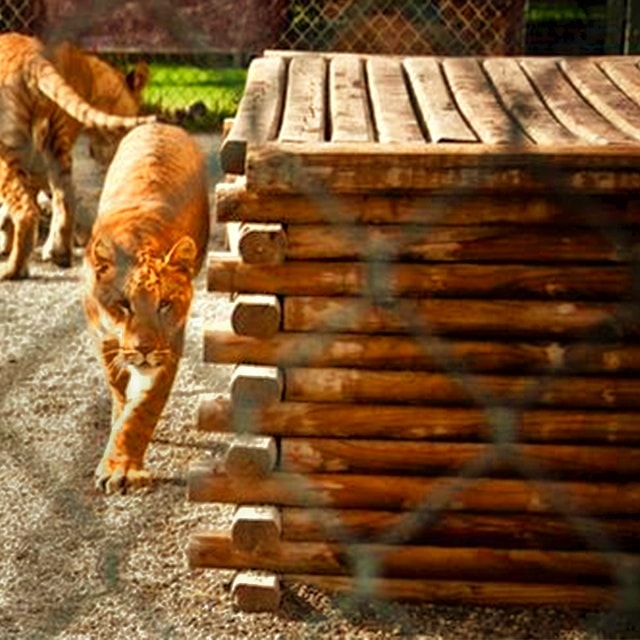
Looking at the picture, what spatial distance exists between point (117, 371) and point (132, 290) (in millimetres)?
240

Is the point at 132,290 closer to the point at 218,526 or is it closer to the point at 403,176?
the point at 218,526

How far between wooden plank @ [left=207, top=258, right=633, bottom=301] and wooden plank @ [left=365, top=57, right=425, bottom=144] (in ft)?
0.71

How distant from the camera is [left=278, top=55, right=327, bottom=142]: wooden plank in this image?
257 centimetres

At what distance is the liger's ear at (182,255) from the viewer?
11.1ft

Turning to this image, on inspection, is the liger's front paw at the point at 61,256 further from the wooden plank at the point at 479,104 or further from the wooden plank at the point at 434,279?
the wooden plank at the point at 434,279

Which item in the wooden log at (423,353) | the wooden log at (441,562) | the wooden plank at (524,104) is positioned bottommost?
the wooden log at (441,562)

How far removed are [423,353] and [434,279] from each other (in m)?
0.13

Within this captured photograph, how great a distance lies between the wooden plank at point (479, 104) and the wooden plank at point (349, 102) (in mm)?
182

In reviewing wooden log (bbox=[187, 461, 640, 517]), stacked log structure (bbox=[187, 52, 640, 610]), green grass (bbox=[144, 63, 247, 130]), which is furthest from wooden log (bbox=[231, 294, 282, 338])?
green grass (bbox=[144, 63, 247, 130])

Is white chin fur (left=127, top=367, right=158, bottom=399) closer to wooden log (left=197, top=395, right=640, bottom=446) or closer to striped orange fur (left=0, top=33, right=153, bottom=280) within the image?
wooden log (left=197, top=395, right=640, bottom=446)

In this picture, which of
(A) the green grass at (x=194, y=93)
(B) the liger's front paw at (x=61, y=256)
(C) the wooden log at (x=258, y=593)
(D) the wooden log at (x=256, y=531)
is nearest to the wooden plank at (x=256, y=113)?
(D) the wooden log at (x=256, y=531)

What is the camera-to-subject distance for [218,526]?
3.05 m

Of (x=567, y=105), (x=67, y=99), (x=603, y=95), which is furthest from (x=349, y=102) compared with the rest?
(x=67, y=99)

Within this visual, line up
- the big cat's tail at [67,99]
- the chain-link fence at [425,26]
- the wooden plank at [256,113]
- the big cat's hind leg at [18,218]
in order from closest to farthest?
the wooden plank at [256,113] < the big cat's tail at [67,99] < the big cat's hind leg at [18,218] < the chain-link fence at [425,26]
